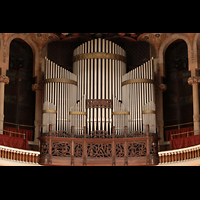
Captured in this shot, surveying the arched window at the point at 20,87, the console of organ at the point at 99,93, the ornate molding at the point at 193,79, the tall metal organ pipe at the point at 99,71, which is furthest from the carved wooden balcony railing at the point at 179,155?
the arched window at the point at 20,87

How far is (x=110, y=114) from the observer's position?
20.1 meters

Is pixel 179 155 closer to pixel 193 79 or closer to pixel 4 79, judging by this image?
pixel 193 79

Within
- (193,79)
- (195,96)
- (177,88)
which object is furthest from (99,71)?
(195,96)

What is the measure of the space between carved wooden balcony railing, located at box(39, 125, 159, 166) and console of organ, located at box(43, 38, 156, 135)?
54 centimetres

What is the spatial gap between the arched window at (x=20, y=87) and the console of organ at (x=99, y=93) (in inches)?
63.1

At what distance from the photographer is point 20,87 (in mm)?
21922

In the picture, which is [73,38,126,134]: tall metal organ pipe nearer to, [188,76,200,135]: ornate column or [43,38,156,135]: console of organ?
[43,38,156,135]: console of organ

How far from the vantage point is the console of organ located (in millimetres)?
19859

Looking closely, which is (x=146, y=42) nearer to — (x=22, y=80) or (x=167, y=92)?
(x=167, y=92)

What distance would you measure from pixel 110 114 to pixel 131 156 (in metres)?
Answer: 2.06

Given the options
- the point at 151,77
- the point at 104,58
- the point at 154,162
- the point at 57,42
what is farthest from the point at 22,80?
the point at 154,162

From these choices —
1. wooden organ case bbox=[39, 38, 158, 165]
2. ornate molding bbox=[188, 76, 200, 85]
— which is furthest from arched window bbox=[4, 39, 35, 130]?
ornate molding bbox=[188, 76, 200, 85]

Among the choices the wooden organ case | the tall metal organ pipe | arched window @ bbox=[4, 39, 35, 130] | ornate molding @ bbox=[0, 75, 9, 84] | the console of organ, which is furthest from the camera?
arched window @ bbox=[4, 39, 35, 130]

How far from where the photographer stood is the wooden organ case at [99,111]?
18859mm
